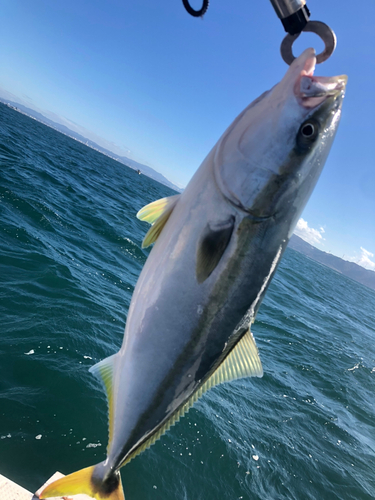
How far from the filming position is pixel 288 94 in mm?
2197

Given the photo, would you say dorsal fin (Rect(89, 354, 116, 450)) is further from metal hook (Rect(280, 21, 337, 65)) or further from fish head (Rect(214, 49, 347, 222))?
metal hook (Rect(280, 21, 337, 65))

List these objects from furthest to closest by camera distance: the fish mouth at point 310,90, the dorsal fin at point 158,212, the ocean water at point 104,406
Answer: the ocean water at point 104,406 < the dorsal fin at point 158,212 < the fish mouth at point 310,90

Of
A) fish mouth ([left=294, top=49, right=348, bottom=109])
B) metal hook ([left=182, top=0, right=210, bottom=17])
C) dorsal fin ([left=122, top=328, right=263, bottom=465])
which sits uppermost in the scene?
metal hook ([left=182, top=0, right=210, bottom=17])

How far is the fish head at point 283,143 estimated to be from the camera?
7.16ft

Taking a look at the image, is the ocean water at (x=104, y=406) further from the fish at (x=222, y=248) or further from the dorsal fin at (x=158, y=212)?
the dorsal fin at (x=158, y=212)

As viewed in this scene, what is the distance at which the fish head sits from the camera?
7.16 feet

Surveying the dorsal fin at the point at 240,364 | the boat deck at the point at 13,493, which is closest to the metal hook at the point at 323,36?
the dorsal fin at the point at 240,364

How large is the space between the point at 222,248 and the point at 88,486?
220 centimetres

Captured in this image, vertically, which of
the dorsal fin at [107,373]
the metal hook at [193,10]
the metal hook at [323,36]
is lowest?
the dorsal fin at [107,373]

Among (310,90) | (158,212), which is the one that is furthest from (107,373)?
(310,90)

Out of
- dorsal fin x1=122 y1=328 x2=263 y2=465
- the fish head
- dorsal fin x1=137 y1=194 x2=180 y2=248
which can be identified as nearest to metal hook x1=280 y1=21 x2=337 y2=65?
the fish head

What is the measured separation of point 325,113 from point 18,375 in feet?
20.2

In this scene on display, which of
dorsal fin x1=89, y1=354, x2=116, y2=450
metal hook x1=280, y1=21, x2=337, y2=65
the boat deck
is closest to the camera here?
metal hook x1=280, y1=21, x2=337, y2=65

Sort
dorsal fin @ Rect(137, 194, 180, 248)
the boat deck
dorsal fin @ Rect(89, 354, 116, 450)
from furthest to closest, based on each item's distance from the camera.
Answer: the boat deck → dorsal fin @ Rect(89, 354, 116, 450) → dorsal fin @ Rect(137, 194, 180, 248)
